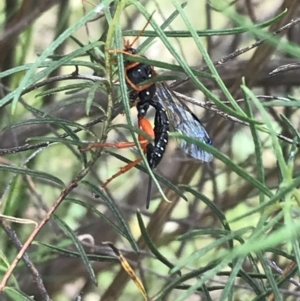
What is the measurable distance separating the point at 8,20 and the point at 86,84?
71cm

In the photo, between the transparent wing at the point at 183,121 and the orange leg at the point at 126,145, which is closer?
the orange leg at the point at 126,145

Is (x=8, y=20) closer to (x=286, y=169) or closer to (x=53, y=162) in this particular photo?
(x=53, y=162)

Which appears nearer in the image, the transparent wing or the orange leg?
the orange leg

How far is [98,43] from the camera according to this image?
32 cm

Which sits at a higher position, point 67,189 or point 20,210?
point 67,189

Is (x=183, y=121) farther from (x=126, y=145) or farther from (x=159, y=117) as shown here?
(x=126, y=145)

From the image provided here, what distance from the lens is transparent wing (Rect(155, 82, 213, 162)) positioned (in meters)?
0.56

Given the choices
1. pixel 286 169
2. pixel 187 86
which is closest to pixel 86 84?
pixel 286 169

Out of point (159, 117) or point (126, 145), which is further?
point (159, 117)

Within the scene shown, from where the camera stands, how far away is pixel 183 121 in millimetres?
575

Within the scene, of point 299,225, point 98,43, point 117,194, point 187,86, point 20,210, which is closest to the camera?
point 299,225

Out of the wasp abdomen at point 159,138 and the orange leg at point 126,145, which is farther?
the wasp abdomen at point 159,138

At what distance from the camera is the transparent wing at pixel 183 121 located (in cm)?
56

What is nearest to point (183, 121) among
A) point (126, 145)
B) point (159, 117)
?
point (159, 117)
